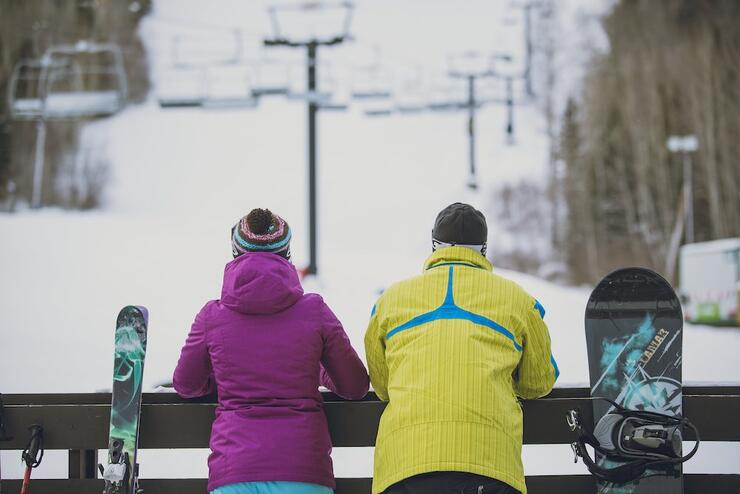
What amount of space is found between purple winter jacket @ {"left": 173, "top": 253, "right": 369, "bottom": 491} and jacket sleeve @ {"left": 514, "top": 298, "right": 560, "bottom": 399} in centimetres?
46

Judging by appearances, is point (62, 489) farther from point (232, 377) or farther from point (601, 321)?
point (601, 321)

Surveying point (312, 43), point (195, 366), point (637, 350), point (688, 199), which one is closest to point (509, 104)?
point (312, 43)

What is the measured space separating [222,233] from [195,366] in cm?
1697

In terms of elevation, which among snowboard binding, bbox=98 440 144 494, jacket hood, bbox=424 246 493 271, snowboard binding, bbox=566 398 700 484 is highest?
jacket hood, bbox=424 246 493 271

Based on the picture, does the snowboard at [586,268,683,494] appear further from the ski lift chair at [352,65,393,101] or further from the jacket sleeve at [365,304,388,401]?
the ski lift chair at [352,65,393,101]

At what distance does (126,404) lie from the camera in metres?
2.36

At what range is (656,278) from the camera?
243 centimetres

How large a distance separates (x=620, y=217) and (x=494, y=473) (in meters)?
28.9

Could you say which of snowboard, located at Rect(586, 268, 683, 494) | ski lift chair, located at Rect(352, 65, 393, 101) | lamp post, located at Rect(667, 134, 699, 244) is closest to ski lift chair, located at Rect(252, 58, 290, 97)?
ski lift chair, located at Rect(352, 65, 393, 101)

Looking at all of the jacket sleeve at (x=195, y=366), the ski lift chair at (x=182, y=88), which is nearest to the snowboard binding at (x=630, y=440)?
the jacket sleeve at (x=195, y=366)

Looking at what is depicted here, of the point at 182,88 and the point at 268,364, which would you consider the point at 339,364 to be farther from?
the point at 182,88

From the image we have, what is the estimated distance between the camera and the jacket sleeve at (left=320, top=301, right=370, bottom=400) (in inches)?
83.7

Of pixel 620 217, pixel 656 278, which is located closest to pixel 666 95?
pixel 620 217

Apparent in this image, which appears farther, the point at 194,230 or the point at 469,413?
the point at 194,230
